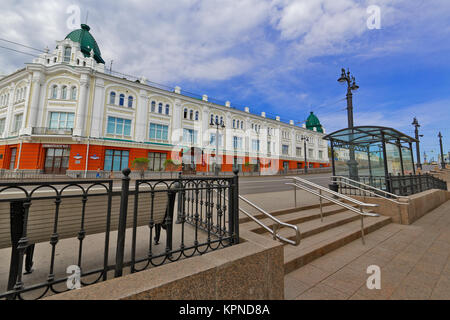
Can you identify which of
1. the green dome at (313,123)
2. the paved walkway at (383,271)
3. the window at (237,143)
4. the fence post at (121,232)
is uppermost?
the green dome at (313,123)

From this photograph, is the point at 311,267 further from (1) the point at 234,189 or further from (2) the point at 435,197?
(2) the point at 435,197

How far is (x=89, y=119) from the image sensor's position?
21281 mm

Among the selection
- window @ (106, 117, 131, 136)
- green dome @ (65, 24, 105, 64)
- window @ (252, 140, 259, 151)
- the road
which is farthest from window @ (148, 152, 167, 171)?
window @ (252, 140, 259, 151)

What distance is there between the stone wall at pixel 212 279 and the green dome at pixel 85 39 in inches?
1306

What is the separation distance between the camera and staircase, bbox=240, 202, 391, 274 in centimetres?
337

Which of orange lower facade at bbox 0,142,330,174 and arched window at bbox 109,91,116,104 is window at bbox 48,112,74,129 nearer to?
orange lower facade at bbox 0,142,330,174

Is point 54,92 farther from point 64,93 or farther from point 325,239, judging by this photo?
point 325,239

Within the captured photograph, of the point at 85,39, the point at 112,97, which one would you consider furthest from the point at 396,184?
the point at 85,39

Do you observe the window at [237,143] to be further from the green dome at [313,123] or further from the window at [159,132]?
the green dome at [313,123]

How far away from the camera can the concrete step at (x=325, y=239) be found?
10.6ft

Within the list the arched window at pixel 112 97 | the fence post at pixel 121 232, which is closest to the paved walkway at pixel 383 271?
the fence post at pixel 121 232

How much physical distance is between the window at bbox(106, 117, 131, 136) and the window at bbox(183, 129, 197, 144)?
7531mm
